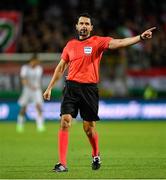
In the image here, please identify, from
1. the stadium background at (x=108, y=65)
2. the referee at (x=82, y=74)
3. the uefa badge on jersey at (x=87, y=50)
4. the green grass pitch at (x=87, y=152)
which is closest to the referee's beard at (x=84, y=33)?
the referee at (x=82, y=74)

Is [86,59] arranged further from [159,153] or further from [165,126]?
[165,126]

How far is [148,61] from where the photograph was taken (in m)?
27.3

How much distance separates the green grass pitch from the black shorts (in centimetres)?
93

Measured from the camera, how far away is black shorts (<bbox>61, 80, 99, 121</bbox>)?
11.7 m

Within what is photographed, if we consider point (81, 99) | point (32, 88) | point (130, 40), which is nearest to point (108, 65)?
point (32, 88)

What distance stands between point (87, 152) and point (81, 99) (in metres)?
3.89

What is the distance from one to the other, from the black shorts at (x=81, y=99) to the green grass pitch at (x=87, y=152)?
93 centimetres

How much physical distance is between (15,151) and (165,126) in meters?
9.17

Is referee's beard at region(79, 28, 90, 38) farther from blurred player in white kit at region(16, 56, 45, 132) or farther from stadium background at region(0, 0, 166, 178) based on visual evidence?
stadium background at region(0, 0, 166, 178)

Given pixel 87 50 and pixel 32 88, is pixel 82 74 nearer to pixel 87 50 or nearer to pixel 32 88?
pixel 87 50

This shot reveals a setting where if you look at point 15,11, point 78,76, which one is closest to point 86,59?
point 78,76

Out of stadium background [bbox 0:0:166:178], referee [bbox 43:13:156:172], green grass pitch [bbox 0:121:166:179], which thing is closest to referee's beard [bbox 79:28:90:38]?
referee [bbox 43:13:156:172]

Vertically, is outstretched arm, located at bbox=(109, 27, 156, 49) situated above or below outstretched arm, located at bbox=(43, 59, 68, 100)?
above

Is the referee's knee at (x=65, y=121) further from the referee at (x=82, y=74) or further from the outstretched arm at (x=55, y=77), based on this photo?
the outstretched arm at (x=55, y=77)
